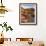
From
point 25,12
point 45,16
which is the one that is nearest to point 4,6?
point 25,12

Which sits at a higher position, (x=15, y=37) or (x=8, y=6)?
(x=8, y=6)

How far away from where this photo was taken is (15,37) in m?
4.20

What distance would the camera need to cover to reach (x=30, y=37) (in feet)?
13.8

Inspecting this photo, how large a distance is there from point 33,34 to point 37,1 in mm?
1109

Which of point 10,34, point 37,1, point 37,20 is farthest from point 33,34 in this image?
point 37,1

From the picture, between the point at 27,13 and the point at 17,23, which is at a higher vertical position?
the point at 27,13

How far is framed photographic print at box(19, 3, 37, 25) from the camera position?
419 cm

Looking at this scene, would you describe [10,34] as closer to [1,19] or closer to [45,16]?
[1,19]

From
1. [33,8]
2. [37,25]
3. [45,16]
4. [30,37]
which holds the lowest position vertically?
[30,37]

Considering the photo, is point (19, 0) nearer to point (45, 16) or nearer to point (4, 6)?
point (4, 6)

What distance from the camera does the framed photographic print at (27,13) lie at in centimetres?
419

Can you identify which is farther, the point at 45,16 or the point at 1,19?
the point at 1,19

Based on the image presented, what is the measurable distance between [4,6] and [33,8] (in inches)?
37.9

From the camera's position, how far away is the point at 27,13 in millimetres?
4215
